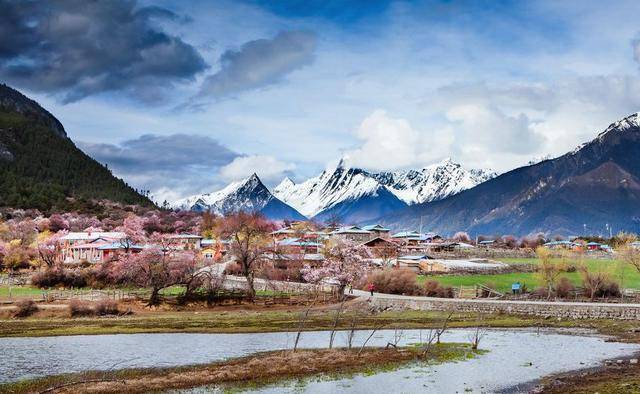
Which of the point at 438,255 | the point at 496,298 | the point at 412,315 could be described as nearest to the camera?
the point at 412,315

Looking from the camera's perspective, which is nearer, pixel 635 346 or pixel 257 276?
pixel 635 346

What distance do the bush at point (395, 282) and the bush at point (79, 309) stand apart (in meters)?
42.9

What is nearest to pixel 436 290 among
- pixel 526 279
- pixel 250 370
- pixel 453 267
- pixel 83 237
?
pixel 526 279

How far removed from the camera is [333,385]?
3991 cm

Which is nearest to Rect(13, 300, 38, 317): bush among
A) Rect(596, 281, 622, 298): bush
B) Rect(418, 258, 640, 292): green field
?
Rect(418, 258, 640, 292): green field

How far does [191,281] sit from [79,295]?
1944cm

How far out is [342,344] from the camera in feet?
189

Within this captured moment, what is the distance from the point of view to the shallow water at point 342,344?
40.5 metres

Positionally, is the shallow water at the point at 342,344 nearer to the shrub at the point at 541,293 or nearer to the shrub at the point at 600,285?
the shrub at the point at 600,285

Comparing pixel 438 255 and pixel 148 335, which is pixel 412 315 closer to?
pixel 148 335

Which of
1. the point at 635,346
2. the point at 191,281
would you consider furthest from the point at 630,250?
the point at 191,281

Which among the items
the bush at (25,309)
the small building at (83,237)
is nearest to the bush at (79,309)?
the bush at (25,309)

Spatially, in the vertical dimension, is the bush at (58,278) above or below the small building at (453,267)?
below

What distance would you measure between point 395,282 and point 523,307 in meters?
26.5
